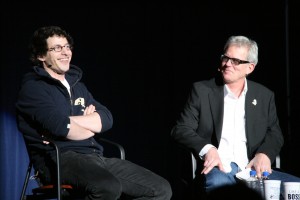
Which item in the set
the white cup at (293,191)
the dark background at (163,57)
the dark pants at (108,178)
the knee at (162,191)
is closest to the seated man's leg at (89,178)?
the dark pants at (108,178)

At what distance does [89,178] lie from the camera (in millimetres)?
3111

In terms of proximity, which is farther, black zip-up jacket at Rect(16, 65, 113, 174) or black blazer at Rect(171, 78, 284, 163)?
black blazer at Rect(171, 78, 284, 163)

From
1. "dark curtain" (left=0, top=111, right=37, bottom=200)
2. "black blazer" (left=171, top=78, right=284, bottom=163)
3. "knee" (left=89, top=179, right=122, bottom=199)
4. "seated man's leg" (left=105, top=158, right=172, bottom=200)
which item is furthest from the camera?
"dark curtain" (left=0, top=111, right=37, bottom=200)

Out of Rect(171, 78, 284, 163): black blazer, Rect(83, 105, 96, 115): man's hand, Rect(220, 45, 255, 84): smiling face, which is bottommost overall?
Rect(171, 78, 284, 163): black blazer

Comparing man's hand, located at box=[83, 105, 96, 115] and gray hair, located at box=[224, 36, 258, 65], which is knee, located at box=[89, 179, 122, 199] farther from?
gray hair, located at box=[224, 36, 258, 65]

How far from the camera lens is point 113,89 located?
16.7 feet

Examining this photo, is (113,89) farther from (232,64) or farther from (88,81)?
(232,64)

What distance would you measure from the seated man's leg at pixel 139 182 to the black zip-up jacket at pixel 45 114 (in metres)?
0.21

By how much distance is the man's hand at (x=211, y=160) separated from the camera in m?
3.39

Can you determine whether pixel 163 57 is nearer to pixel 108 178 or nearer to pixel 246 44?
pixel 246 44

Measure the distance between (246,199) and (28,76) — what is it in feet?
6.37

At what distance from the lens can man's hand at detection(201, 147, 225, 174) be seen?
3.39 m

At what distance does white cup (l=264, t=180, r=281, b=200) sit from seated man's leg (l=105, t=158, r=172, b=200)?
62 centimetres

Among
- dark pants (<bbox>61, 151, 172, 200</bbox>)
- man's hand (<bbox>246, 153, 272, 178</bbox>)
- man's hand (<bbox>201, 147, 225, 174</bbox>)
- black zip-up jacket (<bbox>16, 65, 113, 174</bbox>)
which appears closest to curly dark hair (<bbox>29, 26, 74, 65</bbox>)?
black zip-up jacket (<bbox>16, 65, 113, 174</bbox>)
